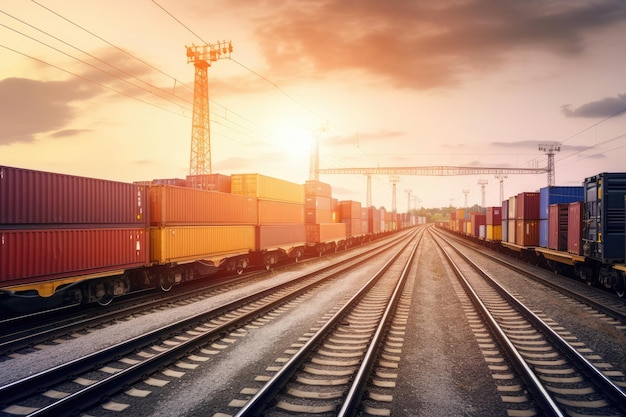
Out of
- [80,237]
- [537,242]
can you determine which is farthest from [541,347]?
[537,242]

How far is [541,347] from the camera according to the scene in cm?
895

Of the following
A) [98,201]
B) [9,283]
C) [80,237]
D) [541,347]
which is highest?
[98,201]

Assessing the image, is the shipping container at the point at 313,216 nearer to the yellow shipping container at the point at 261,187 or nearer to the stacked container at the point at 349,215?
the yellow shipping container at the point at 261,187

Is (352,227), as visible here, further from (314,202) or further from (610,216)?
(610,216)

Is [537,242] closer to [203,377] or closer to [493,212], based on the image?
[493,212]

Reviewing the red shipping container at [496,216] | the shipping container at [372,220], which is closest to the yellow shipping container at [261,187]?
the red shipping container at [496,216]

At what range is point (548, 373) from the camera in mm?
7375

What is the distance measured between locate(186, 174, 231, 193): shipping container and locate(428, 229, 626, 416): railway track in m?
15.4

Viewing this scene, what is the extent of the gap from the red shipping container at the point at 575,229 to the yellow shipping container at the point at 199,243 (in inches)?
620

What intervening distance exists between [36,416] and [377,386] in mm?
5163

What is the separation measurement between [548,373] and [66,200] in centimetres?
1282

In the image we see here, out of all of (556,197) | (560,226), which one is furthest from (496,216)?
(560,226)

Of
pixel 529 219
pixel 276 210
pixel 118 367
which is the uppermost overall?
pixel 276 210

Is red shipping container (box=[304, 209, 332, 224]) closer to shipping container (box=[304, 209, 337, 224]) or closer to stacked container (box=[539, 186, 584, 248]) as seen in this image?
shipping container (box=[304, 209, 337, 224])
